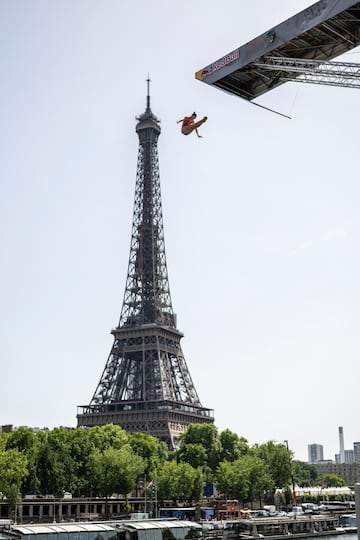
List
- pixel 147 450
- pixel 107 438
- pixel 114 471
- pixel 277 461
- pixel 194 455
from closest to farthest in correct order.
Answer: pixel 114 471 < pixel 107 438 < pixel 147 450 < pixel 194 455 < pixel 277 461

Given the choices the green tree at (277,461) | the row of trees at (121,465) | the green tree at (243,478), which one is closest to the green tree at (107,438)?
the row of trees at (121,465)

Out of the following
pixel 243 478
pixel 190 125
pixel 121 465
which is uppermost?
pixel 190 125

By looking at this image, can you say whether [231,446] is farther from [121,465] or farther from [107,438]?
[121,465]

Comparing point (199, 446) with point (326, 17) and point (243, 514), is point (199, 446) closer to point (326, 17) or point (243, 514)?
point (243, 514)

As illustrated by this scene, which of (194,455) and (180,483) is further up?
(194,455)

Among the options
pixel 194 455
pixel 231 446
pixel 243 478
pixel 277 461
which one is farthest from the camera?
pixel 231 446

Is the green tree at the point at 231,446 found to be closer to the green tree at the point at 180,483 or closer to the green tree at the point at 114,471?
the green tree at the point at 180,483

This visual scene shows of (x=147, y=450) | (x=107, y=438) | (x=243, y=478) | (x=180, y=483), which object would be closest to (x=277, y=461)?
(x=243, y=478)
